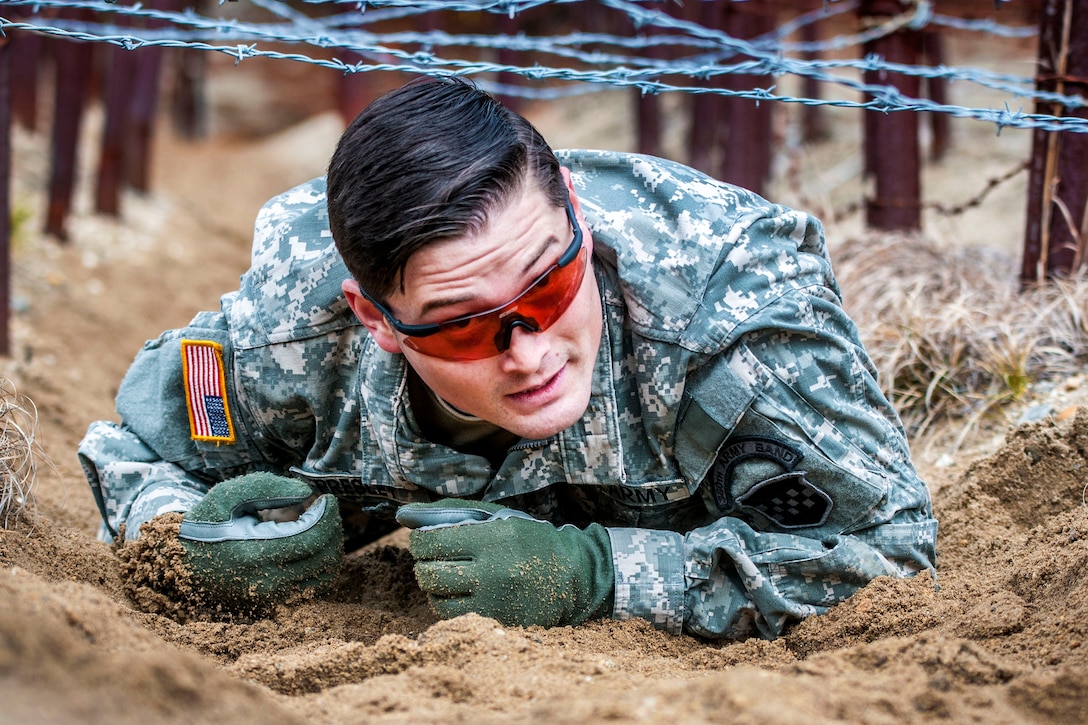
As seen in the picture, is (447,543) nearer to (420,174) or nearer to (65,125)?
(420,174)

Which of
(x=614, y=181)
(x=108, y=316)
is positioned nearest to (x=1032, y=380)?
(x=614, y=181)

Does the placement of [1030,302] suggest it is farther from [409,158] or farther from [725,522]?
[409,158]

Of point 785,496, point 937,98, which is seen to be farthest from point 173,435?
point 937,98

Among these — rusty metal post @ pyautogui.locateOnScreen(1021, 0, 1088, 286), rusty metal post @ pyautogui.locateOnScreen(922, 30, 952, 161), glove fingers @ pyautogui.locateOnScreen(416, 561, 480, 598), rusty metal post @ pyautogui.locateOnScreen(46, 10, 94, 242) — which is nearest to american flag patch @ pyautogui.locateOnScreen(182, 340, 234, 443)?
glove fingers @ pyautogui.locateOnScreen(416, 561, 480, 598)

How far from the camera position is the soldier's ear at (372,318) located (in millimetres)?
1930

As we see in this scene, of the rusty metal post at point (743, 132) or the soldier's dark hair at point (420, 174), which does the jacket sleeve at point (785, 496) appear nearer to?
the soldier's dark hair at point (420, 174)

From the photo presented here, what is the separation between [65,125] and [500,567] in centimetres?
428

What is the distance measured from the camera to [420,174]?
69.4 inches

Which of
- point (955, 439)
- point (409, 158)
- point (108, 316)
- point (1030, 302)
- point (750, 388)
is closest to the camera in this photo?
point (409, 158)

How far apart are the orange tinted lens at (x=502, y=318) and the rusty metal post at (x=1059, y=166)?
1718 mm

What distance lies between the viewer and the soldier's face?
5.73 feet

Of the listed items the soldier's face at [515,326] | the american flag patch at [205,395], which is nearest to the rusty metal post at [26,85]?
the american flag patch at [205,395]

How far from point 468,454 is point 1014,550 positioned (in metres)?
1.05

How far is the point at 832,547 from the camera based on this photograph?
6.49ft
